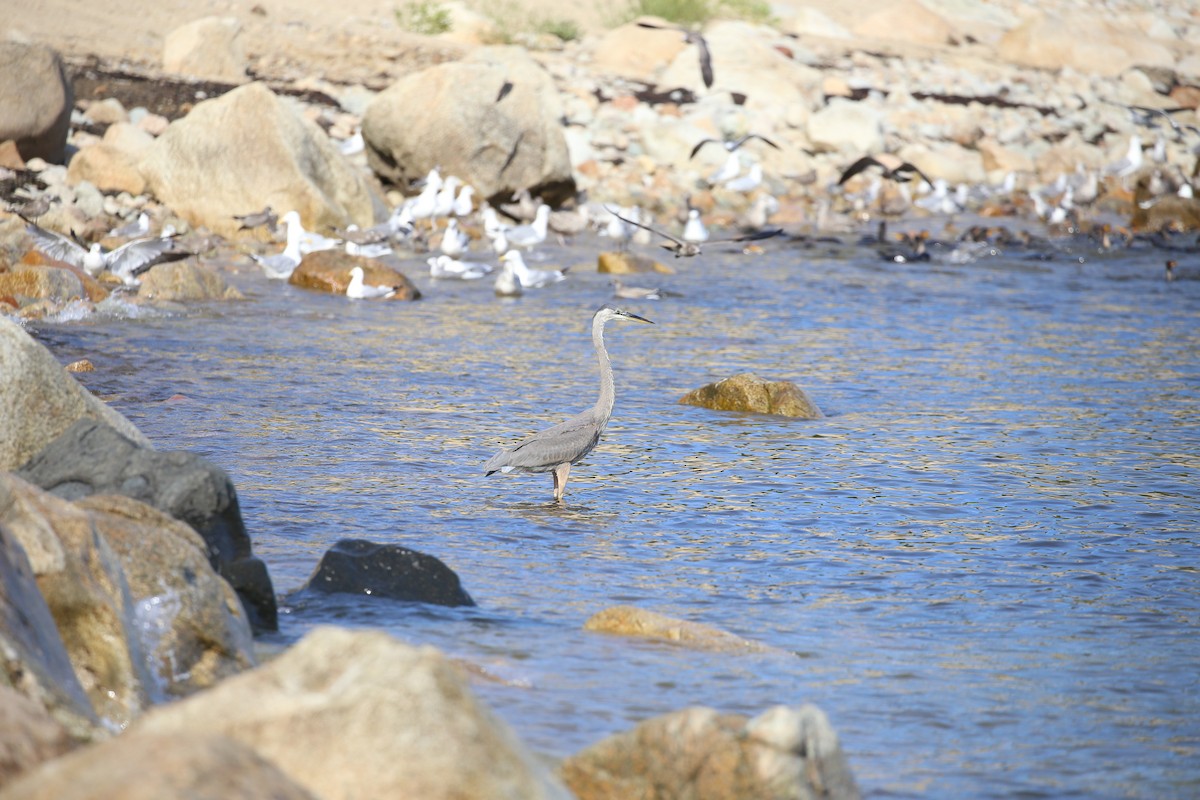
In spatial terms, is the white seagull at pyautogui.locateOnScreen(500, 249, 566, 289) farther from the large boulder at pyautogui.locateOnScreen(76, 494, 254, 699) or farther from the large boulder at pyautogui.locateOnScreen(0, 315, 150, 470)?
the large boulder at pyautogui.locateOnScreen(76, 494, 254, 699)

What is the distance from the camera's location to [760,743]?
4164 millimetres

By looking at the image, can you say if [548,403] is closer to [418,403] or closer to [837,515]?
[418,403]

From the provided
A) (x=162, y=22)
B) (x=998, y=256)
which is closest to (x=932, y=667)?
(x=998, y=256)

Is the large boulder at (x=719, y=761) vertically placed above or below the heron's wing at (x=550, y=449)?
above

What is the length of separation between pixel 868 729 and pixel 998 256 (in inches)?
767

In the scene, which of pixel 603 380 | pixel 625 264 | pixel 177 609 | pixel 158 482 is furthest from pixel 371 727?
pixel 625 264

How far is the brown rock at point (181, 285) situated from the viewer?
645 inches

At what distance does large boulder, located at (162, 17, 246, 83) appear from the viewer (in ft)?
101

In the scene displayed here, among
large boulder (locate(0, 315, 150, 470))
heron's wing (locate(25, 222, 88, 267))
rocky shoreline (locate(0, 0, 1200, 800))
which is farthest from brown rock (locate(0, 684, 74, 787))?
heron's wing (locate(25, 222, 88, 267))

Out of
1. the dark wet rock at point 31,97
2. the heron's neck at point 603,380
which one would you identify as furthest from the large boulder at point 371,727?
the dark wet rock at point 31,97

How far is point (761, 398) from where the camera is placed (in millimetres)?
12133

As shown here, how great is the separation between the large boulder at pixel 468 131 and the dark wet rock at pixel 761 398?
13475mm

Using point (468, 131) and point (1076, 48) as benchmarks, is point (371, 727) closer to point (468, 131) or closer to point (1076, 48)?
point (468, 131)

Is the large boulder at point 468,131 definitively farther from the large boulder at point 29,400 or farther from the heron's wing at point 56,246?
the large boulder at point 29,400
